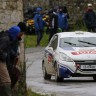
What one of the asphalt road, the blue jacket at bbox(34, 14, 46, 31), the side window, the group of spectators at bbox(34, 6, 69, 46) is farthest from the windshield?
the blue jacket at bbox(34, 14, 46, 31)

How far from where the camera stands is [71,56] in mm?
21203

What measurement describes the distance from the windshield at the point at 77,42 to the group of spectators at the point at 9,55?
8.23m

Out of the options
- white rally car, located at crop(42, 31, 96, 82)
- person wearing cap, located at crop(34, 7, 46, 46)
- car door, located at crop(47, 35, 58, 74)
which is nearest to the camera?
white rally car, located at crop(42, 31, 96, 82)

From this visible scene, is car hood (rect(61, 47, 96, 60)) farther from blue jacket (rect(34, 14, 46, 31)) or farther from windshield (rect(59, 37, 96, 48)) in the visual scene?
blue jacket (rect(34, 14, 46, 31))

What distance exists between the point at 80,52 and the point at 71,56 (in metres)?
0.39

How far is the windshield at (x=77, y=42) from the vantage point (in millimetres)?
22312

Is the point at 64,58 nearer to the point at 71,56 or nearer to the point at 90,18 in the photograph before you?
the point at 71,56

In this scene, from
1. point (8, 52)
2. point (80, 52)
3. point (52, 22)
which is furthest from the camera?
point (52, 22)

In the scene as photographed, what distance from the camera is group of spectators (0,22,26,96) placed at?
44.3 ft

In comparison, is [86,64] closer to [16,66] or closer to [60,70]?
[60,70]

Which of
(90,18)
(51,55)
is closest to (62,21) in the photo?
(90,18)

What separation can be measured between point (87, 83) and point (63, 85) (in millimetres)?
849

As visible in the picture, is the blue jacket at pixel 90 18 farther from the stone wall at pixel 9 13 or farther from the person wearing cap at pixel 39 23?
the stone wall at pixel 9 13

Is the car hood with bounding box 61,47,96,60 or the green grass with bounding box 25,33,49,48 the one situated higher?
the car hood with bounding box 61,47,96,60
